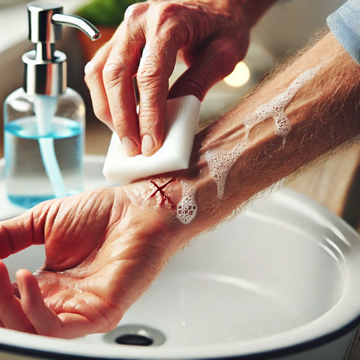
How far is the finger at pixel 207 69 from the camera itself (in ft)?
2.42

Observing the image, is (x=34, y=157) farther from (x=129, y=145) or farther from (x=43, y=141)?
(x=129, y=145)

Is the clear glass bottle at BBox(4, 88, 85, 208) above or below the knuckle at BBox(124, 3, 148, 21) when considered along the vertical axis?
below

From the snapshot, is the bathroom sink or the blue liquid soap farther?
the blue liquid soap

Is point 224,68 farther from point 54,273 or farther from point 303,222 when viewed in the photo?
point 54,273

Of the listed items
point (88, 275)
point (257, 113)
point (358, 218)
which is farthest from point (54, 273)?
point (358, 218)

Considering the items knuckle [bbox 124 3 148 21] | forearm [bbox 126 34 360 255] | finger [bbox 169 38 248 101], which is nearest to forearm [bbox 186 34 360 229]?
forearm [bbox 126 34 360 255]

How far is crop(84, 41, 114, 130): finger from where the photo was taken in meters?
0.71

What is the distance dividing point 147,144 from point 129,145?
0.03 meters

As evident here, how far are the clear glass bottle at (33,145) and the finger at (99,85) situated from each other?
10 centimetres

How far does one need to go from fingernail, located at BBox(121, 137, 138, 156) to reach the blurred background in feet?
0.97

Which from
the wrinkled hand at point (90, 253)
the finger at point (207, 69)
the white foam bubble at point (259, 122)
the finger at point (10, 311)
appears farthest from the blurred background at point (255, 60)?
the finger at point (10, 311)

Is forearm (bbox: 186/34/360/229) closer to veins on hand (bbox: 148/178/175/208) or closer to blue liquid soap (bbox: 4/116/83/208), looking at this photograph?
veins on hand (bbox: 148/178/175/208)

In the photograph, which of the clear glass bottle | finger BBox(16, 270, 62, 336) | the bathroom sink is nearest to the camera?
finger BBox(16, 270, 62, 336)

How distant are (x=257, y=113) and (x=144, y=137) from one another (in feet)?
0.53
